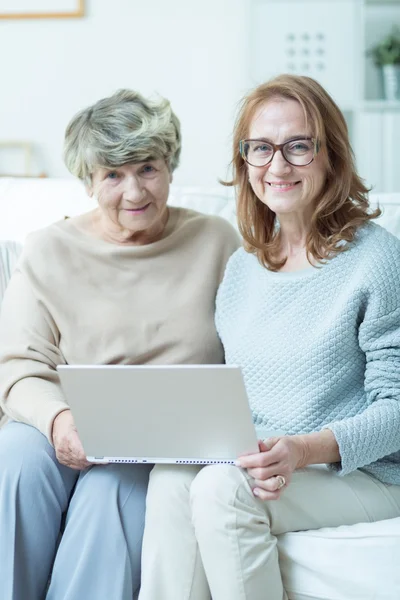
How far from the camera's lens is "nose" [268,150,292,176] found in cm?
159

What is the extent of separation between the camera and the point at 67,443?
157 centimetres

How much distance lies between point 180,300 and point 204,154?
1.97 meters

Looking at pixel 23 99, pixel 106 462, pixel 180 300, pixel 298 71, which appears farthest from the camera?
pixel 23 99

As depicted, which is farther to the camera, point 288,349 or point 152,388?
point 288,349

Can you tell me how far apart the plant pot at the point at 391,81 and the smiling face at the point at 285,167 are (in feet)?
6.79

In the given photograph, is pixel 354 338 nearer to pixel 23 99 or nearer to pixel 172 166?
pixel 172 166

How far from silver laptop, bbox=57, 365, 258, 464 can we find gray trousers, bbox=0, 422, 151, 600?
0.15 metres

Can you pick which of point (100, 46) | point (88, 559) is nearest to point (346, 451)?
point (88, 559)

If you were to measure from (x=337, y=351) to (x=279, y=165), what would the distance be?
347mm

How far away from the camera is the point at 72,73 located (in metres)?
3.71

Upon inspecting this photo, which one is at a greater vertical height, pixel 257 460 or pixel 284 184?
pixel 284 184

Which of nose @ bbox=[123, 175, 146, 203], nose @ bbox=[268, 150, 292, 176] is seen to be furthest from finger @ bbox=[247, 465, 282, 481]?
nose @ bbox=[123, 175, 146, 203]

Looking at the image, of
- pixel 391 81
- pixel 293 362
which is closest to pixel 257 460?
pixel 293 362

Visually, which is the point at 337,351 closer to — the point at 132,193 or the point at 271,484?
the point at 271,484
